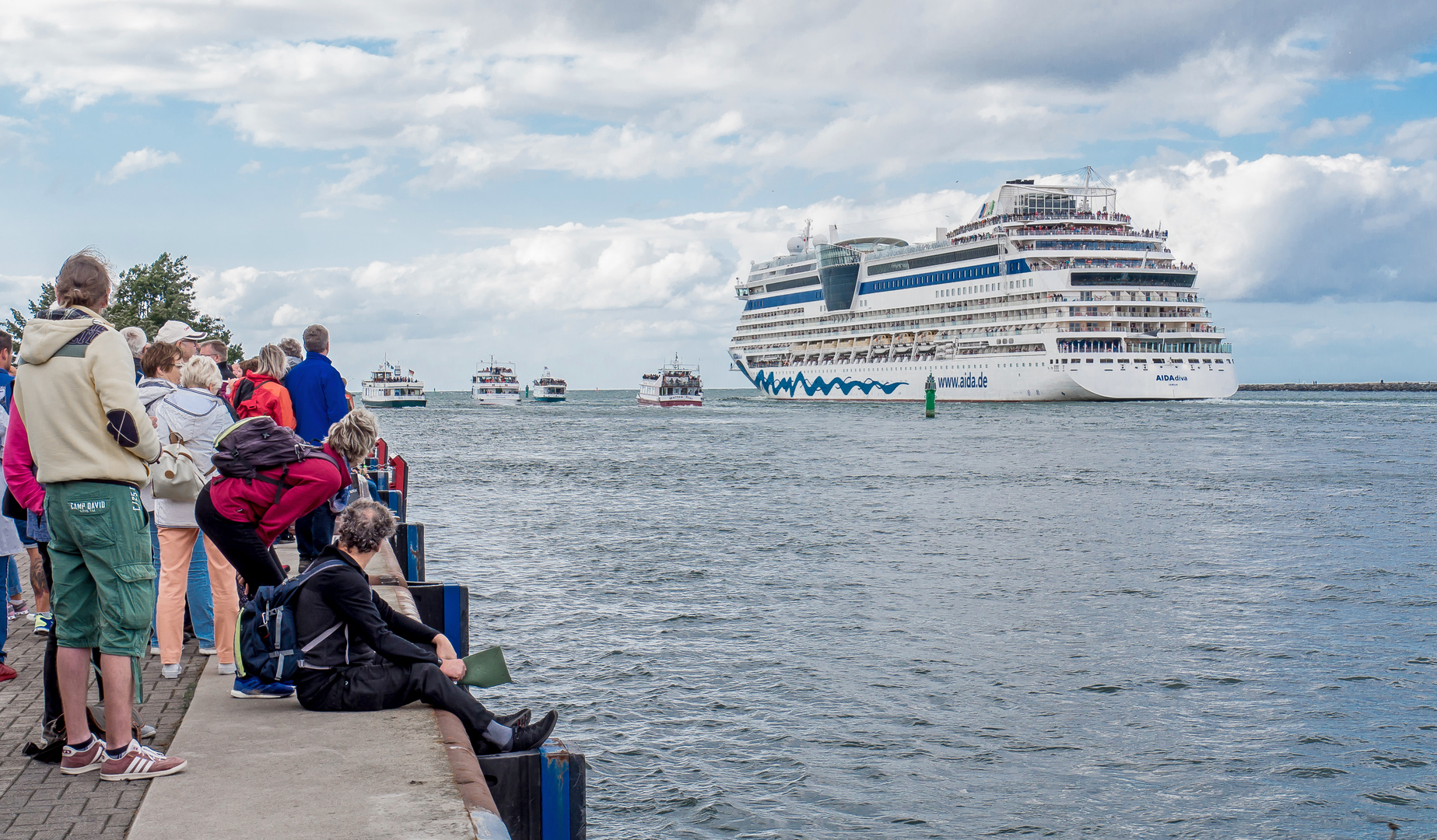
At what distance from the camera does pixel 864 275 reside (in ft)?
326

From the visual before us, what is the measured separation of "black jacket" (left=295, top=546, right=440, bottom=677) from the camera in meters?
5.46

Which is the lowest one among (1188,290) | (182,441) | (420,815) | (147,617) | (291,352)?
(420,815)

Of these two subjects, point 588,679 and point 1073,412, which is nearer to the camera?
point 588,679

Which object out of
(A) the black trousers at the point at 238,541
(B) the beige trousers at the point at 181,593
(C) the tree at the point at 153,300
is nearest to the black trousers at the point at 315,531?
(B) the beige trousers at the point at 181,593

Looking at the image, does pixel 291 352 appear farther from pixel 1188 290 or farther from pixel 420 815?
pixel 1188 290

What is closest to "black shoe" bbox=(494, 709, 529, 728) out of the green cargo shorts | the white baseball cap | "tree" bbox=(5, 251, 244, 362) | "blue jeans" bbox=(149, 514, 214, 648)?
the green cargo shorts

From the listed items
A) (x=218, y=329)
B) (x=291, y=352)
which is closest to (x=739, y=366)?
(x=218, y=329)

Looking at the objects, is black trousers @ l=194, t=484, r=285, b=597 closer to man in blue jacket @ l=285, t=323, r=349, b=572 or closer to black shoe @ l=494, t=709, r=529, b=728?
black shoe @ l=494, t=709, r=529, b=728

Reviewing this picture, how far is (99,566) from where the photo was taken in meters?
4.72

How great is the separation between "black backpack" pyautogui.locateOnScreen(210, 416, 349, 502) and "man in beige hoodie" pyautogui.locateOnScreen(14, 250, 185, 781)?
0.78m

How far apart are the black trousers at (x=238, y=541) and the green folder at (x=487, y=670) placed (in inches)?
43.0

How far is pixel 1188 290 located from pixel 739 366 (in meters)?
48.8

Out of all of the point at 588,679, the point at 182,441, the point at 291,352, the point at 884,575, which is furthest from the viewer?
the point at 884,575

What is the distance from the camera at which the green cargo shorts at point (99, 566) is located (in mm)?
4684
